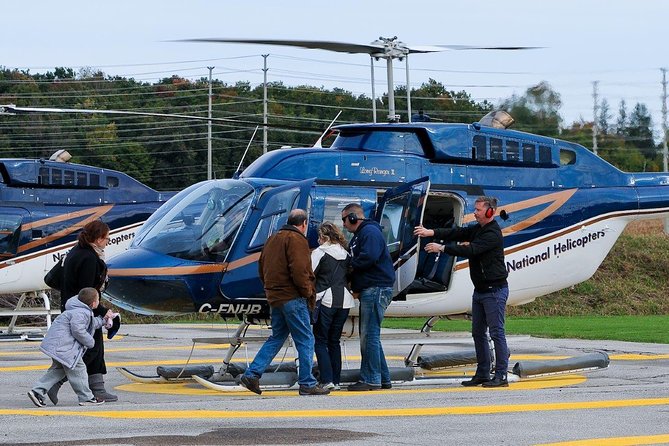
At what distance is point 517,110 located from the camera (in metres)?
21.2

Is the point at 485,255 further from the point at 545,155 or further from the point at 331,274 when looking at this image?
the point at 545,155

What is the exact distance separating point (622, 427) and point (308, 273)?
3825mm

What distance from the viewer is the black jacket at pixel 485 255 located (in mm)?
13320

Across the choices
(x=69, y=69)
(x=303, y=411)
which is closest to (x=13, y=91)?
(x=69, y=69)

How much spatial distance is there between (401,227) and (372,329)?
5.45ft

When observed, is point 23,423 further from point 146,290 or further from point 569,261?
point 569,261

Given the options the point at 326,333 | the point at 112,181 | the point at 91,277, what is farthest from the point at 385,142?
the point at 112,181

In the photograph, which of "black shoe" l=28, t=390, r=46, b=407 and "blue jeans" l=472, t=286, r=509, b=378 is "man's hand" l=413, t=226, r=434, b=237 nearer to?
"blue jeans" l=472, t=286, r=509, b=378

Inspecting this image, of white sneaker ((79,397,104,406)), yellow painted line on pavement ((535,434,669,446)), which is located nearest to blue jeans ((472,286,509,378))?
yellow painted line on pavement ((535,434,669,446))

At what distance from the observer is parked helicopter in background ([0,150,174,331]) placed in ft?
77.0

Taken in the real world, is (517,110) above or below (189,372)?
above

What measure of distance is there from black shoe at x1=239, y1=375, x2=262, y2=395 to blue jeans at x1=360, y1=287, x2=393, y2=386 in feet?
4.36

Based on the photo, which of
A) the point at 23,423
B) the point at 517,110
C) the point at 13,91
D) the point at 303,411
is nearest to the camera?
the point at 23,423

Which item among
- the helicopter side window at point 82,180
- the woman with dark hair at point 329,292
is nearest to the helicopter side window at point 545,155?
the woman with dark hair at point 329,292
